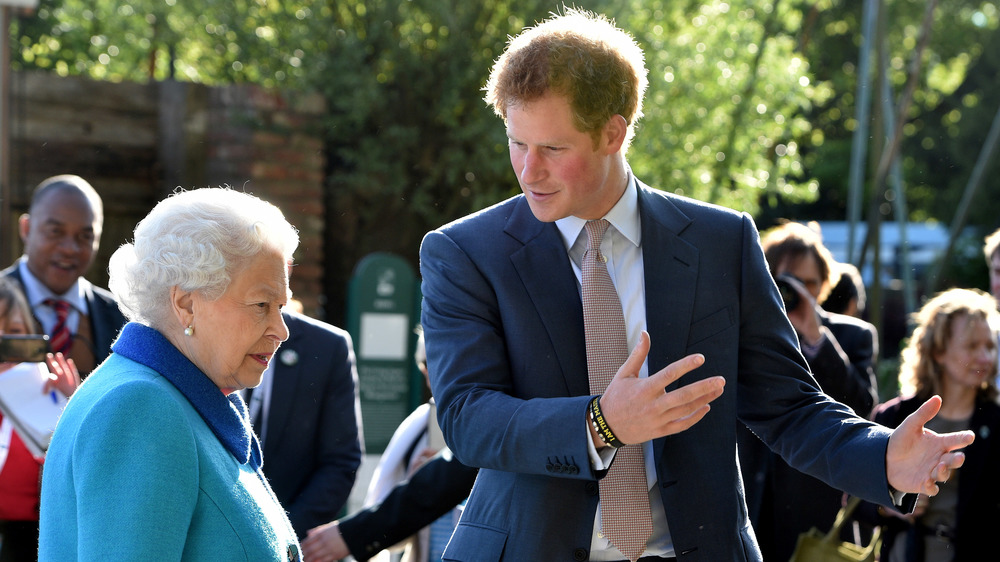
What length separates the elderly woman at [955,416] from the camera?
4504 millimetres

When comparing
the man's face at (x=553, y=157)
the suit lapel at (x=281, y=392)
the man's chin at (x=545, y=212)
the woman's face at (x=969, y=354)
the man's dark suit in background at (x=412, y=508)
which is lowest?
the man's dark suit in background at (x=412, y=508)

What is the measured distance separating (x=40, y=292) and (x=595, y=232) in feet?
9.88

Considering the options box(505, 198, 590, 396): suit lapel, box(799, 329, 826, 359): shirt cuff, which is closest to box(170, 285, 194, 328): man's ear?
box(505, 198, 590, 396): suit lapel

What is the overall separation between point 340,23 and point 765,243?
5043 millimetres

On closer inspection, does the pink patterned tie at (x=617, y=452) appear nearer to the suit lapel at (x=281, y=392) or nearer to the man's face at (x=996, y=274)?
the suit lapel at (x=281, y=392)

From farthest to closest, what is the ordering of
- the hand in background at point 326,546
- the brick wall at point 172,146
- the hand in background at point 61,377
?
the brick wall at point 172,146 → the hand in background at point 61,377 → the hand in background at point 326,546

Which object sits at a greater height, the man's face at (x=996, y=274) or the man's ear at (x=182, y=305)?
the man's ear at (x=182, y=305)

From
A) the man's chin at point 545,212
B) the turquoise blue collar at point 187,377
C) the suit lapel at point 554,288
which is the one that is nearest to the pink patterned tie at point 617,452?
the suit lapel at point 554,288

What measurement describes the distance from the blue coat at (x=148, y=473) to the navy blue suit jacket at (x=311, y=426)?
7.00 ft

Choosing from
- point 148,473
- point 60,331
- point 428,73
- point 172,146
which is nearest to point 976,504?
point 148,473

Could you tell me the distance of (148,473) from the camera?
1.90 metres

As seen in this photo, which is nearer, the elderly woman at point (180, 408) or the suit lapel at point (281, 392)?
the elderly woman at point (180, 408)

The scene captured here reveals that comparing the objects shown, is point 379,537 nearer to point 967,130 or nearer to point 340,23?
point 340,23

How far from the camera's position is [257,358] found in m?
2.29
